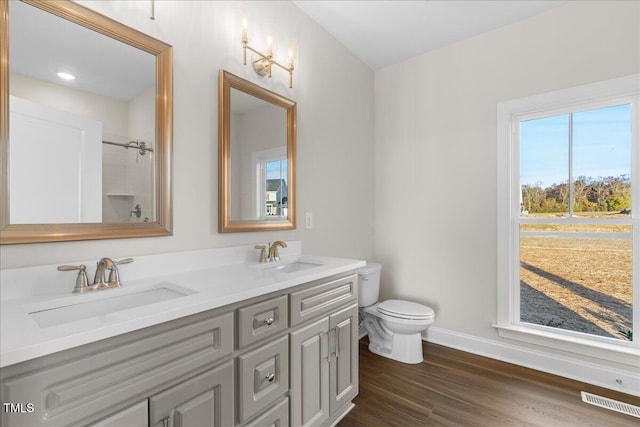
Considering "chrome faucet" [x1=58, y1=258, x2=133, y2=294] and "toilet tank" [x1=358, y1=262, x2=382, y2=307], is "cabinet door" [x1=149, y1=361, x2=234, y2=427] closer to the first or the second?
"chrome faucet" [x1=58, y1=258, x2=133, y2=294]

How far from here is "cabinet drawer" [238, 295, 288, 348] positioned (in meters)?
1.16

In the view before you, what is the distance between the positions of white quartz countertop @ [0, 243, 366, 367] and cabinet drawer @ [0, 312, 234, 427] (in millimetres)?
43

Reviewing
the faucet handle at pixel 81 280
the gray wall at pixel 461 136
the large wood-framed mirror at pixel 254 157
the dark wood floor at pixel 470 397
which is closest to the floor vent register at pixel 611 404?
the dark wood floor at pixel 470 397

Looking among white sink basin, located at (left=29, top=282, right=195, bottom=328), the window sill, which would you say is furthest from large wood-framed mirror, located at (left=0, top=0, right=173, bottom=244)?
the window sill

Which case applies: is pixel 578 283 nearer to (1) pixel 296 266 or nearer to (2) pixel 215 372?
(1) pixel 296 266

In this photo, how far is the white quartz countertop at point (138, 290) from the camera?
0.72m

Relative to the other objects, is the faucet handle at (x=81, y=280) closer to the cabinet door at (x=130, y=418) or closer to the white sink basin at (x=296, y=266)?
the cabinet door at (x=130, y=418)

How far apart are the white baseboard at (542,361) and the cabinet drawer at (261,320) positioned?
6.40 ft

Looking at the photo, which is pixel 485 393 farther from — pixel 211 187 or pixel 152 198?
pixel 152 198

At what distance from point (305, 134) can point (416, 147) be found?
3.86 feet

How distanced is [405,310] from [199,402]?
5.79 feet

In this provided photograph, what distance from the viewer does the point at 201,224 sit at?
1.63 m

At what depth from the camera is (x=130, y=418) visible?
0.84 metres

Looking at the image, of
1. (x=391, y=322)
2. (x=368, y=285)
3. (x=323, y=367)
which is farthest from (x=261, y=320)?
(x=368, y=285)
